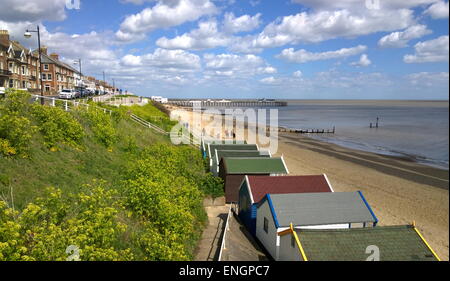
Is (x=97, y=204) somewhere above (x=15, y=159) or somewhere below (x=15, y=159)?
below

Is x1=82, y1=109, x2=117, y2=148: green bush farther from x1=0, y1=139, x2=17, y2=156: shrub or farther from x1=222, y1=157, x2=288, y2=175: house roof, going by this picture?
x1=0, y1=139, x2=17, y2=156: shrub

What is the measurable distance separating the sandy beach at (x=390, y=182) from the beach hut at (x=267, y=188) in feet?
23.6

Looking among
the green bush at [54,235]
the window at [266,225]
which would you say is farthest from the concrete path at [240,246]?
the green bush at [54,235]

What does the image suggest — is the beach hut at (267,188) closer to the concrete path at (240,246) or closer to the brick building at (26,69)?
the concrete path at (240,246)

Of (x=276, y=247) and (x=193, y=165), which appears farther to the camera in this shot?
(x=193, y=165)

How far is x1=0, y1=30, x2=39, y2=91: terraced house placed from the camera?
178ft

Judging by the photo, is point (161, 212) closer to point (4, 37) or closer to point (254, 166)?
point (254, 166)

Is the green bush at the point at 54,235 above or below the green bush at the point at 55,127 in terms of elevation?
below

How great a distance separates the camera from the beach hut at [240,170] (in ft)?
87.4

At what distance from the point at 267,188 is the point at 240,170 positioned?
575 centimetres

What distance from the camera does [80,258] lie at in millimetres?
7832

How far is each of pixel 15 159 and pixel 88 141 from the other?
29.0 ft

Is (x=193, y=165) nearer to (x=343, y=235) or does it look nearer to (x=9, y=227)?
(x=343, y=235)
